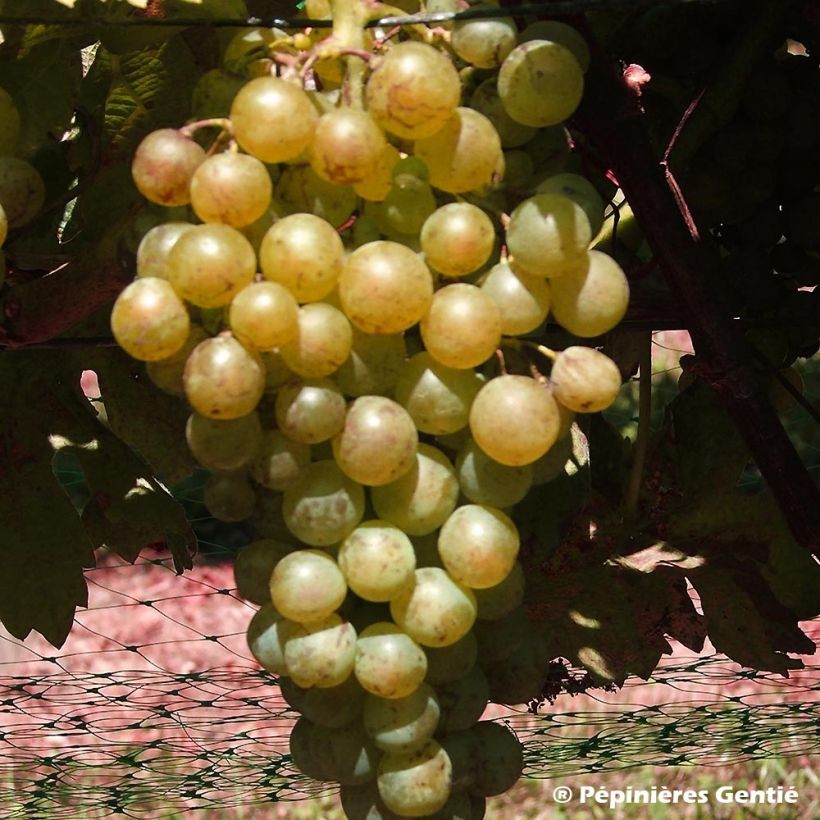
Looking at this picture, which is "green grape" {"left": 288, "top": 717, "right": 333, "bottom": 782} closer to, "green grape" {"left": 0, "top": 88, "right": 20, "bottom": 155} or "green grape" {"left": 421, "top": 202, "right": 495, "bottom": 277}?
"green grape" {"left": 421, "top": 202, "right": 495, "bottom": 277}

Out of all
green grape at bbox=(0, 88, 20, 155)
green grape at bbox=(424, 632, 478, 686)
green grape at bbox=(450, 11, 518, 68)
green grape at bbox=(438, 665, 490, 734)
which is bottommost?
green grape at bbox=(438, 665, 490, 734)

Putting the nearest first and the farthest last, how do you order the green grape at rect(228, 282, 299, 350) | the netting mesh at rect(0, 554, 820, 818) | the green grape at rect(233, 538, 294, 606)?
the green grape at rect(228, 282, 299, 350) < the green grape at rect(233, 538, 294, 606) < the netting mesh at rect(0, 554, 820, 818)

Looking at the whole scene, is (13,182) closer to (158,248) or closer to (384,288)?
(158,248)

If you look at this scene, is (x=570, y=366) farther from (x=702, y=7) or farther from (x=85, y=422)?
(x=85, y=422)

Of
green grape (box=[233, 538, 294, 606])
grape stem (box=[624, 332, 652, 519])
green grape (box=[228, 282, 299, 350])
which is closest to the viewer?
green grape (box=[228, 282, 299, 350])

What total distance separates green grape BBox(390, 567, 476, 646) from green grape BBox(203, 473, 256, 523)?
0.10 m

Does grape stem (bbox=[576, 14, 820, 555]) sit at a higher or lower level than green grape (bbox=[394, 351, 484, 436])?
higher

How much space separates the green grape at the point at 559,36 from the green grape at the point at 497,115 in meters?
0.03

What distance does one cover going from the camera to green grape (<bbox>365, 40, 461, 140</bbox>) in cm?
61

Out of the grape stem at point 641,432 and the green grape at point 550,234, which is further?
the grape stem at point 641,432

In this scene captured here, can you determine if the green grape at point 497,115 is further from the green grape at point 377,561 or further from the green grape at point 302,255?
the green grape at point 377,561

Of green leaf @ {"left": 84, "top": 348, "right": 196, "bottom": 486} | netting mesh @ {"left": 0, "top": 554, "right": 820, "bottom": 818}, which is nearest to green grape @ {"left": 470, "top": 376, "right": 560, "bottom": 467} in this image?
green leaf @ {"left": 84, "top": 348, "right": 196, "bottom": 486}

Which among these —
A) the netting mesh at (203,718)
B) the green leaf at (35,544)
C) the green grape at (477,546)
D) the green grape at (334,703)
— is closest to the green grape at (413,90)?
the green grape at (477,546)

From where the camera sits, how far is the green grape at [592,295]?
0.66m
